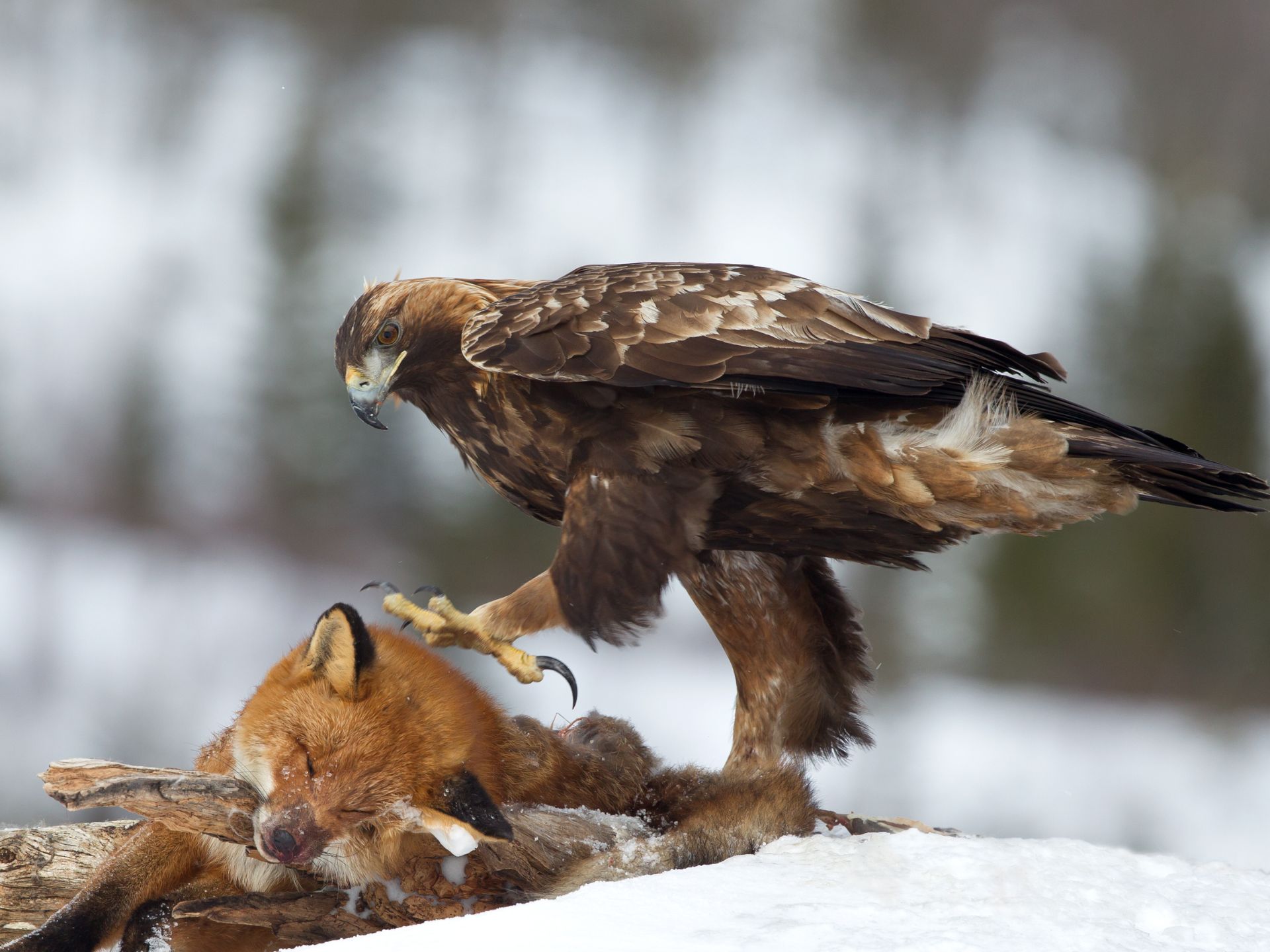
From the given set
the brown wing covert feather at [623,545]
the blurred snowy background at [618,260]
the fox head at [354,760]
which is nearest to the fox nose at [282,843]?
the fox head at [354,760]

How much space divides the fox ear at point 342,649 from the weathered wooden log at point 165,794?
21cm

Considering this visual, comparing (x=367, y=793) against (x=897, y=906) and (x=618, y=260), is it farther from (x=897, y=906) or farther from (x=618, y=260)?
(x=618, y=260)

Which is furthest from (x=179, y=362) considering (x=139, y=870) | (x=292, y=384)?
(x=139, y=870)

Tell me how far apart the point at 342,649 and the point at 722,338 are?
102cm

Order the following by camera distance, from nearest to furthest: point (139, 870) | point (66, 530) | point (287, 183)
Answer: point (139, 870) → point (66, 530) → point (287, 183)

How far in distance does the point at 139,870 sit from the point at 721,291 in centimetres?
160

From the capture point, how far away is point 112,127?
11070 millimetres

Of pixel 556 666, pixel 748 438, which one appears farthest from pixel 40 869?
pixel 748 438

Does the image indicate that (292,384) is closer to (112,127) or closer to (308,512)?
(308,512)

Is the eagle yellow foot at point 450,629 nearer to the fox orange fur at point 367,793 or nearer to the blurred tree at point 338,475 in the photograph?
the fox orange fur at point 367,793

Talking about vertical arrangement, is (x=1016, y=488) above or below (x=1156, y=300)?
below

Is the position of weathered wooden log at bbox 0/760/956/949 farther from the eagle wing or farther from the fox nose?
the eagle wing

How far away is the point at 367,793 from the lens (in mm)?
1722

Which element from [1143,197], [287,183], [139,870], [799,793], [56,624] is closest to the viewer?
[139,870]
